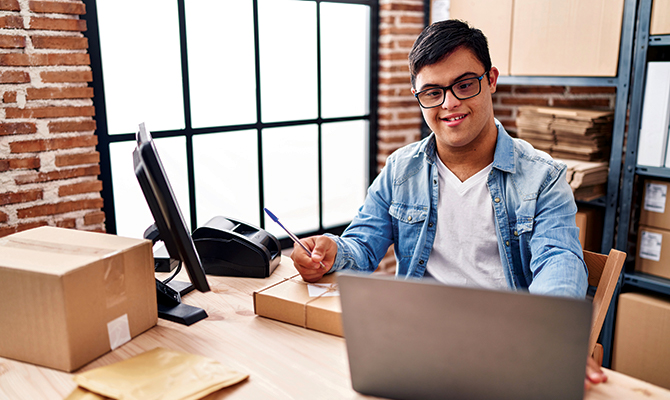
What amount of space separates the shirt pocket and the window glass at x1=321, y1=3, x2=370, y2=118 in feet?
4.23

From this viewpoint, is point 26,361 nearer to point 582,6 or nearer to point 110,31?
point 110,31

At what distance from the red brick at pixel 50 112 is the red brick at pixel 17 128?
0.03m

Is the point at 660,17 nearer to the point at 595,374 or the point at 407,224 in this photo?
the point at 407,224

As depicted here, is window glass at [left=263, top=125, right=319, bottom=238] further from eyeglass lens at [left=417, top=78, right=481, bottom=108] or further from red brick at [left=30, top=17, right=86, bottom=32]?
eyeglass lens at [left=417, top=78, right=481, bottom=108]

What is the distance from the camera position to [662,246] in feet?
7.38

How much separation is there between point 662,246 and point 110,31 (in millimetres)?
2465

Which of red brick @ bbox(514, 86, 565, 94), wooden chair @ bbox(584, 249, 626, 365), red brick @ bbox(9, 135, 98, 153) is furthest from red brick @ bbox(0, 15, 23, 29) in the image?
red brick @ bbox(514, 86, 565, 94)

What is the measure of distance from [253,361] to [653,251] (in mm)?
1944

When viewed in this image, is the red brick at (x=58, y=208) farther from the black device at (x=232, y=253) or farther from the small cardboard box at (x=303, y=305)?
the small cardboard box at (x=303, y=305)

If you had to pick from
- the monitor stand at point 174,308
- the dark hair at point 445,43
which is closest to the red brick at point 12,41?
the monitor stand at point 174,308

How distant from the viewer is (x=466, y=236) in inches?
64.6

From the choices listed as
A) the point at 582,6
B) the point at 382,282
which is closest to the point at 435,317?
the point at 382,282

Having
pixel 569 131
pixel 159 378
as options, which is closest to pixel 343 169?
pixel 569 131

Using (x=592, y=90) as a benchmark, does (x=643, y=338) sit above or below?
below
